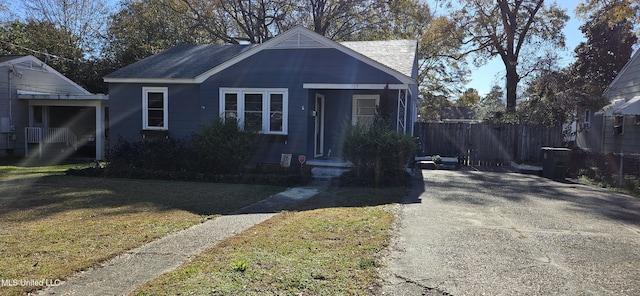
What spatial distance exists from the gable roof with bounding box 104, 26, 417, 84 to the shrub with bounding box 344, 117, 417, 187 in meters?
2.23

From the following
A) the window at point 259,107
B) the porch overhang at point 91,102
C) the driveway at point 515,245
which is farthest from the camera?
the porch overhang at point 91,102

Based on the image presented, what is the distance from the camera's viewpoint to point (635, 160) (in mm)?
11297

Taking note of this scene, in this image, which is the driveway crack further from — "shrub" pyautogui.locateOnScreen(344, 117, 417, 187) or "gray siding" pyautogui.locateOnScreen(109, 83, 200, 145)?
"gray siding" pyautogui.locateOnScreen(109, 83, 200, 145)

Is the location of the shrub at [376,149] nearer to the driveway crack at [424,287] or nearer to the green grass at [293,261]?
the green grass at [293,261]

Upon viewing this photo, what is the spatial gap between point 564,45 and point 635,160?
52.7 ft

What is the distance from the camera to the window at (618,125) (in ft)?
49.4

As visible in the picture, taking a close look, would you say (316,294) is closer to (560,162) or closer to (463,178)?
(463,178)

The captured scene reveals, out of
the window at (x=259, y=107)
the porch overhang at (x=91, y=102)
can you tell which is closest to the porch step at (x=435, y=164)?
the window at (x=259, y=107)

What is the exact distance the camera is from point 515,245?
206 inches

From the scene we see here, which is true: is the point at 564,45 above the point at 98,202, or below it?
above

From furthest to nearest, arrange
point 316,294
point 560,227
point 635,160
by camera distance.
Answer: point 635,160, point 560,227, point 316,294

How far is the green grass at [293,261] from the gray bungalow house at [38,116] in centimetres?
1372

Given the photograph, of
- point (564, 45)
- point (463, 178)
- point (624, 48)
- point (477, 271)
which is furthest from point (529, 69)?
point (477, 271)

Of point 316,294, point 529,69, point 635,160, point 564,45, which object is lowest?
point 316,294
